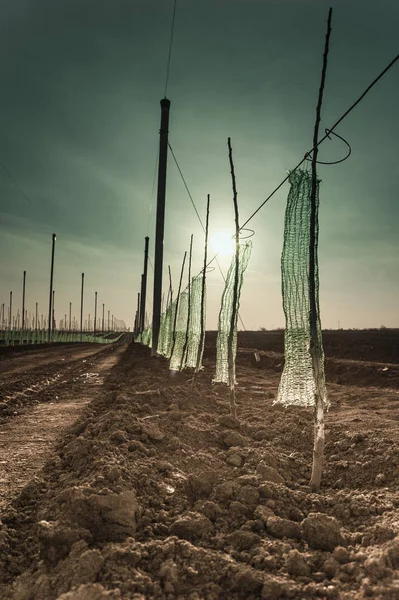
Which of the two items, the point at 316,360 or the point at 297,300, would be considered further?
the point at 297,300

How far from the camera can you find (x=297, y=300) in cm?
480

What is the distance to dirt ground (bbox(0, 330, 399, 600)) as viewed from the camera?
6.10 ft

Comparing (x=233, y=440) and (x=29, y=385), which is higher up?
(x=233, y=440)

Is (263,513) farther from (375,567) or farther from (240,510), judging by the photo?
(375,567)

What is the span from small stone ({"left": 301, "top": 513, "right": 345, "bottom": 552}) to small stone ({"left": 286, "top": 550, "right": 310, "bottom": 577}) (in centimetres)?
24

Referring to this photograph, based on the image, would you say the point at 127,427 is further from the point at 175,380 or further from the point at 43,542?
the point at 175,380

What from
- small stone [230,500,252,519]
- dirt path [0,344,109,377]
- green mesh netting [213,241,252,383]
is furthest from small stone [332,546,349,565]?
dirt path [0,344,109,377]

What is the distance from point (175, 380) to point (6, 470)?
555 cm

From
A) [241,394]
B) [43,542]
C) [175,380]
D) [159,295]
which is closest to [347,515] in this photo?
[43,542]

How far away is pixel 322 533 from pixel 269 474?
76cm

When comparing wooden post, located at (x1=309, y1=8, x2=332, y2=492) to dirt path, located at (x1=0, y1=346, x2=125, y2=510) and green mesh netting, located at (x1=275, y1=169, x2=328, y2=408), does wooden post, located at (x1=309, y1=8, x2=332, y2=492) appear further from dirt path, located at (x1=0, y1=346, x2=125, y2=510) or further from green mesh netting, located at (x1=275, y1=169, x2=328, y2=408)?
dirt path, located at (x1=0, y1=346, x2=125, y2=510)

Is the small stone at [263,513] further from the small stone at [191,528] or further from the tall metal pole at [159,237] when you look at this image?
the tall metal pole at [159,237]

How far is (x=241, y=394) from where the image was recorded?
25.1 ft

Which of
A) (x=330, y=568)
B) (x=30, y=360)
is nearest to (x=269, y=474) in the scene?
(x=330, y=568)
